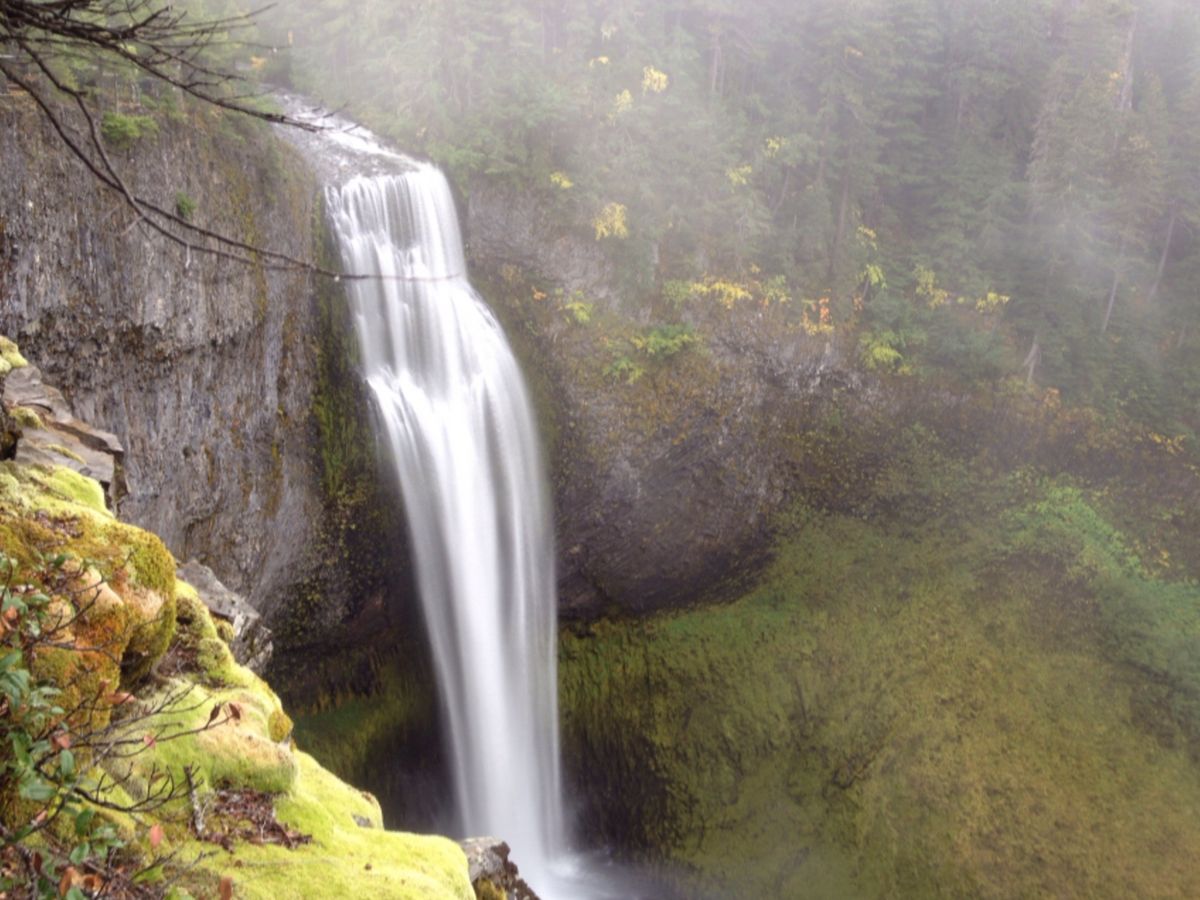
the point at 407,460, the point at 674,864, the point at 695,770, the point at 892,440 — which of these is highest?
the point at 407,460

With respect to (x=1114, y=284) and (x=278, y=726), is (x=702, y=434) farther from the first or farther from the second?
(x=278, y=726)

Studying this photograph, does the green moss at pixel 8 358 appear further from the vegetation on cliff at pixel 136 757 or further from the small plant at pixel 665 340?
the small plant at pixel 665 340

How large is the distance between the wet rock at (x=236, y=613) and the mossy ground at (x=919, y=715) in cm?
998

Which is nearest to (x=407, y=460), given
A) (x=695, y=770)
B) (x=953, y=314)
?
Result: (x=695, y=770)

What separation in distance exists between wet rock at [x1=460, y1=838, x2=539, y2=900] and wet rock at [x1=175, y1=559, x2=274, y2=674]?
241cm

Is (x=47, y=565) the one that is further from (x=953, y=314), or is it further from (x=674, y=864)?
(x=953, y=314)

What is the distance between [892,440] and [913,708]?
19.0 ft

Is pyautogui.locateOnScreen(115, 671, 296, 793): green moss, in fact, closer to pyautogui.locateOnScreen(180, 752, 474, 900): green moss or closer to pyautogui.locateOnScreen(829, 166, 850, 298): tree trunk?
pyautogui.locateOnScreen(180, 752, 474, 900): green moss

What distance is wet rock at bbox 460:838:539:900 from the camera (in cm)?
512

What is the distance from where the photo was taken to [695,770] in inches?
625

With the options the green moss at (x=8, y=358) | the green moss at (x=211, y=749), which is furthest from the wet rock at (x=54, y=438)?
the green moss at (x=211, y=749)

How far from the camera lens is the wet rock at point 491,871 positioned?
5.12 m

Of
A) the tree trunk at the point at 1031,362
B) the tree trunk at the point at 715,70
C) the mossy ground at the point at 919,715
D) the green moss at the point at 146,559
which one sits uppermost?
the tree trunk at the point at 715,70

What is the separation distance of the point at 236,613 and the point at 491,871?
9.44ft
